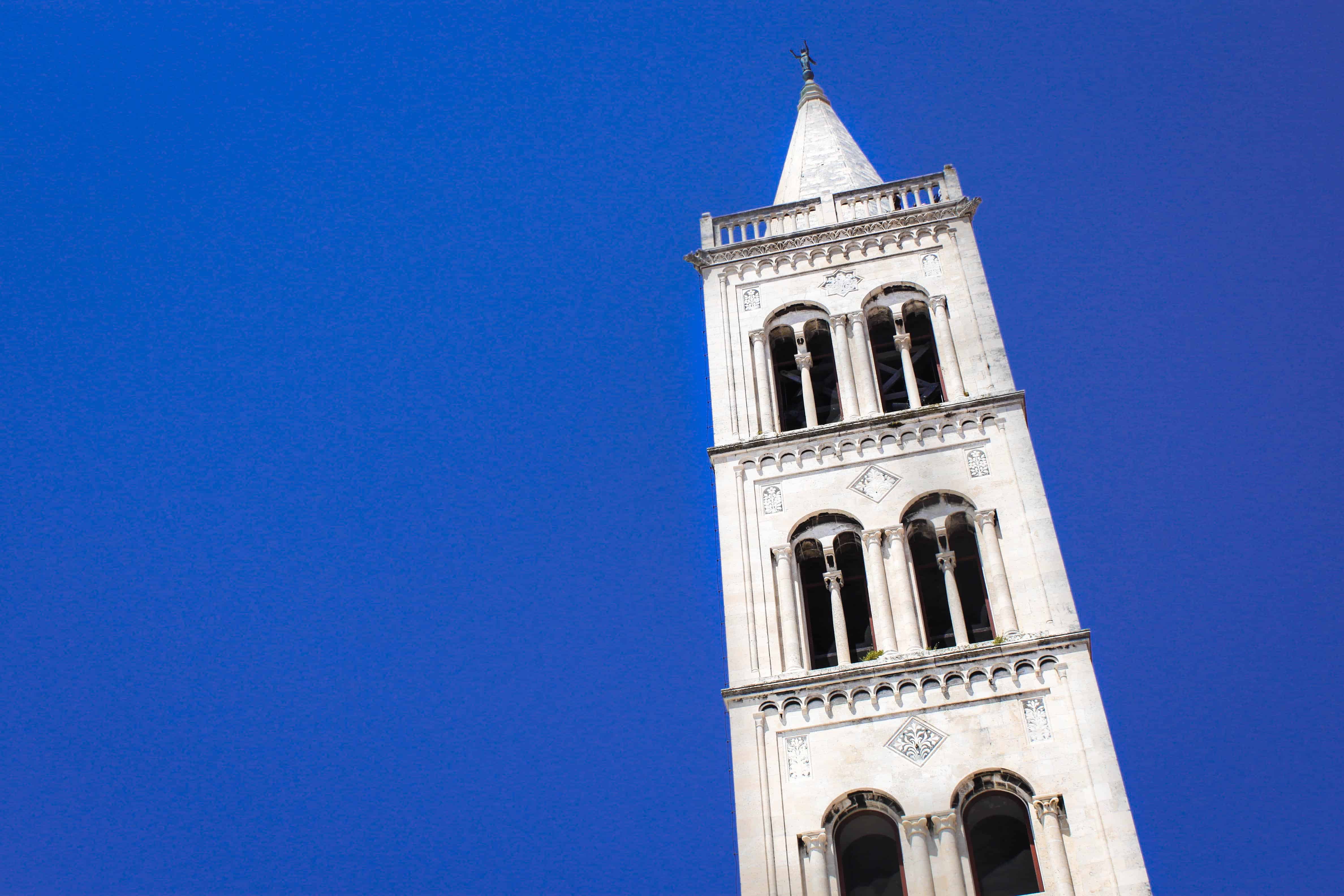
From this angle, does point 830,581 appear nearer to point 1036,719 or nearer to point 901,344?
point 1036,719

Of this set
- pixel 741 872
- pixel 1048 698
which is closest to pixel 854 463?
pixel 1048 698

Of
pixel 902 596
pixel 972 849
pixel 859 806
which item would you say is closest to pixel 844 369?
pixel 902 596

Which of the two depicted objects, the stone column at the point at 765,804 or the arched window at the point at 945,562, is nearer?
the stone column at the point at 765,804

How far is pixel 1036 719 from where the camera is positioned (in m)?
30.0

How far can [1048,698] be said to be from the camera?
30.3 m

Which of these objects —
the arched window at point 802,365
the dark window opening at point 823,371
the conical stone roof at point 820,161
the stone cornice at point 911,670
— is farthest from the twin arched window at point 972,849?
the conical stone roof at point 820,161

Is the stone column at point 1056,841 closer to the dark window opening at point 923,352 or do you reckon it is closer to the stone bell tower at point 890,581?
the stone bell tower at point 890,581

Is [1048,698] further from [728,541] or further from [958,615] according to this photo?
[728,541]

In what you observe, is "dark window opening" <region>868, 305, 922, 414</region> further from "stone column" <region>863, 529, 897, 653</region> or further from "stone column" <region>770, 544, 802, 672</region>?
"stone column" <region>770, 544, 802, 672</region>

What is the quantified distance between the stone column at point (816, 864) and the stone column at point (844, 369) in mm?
9906

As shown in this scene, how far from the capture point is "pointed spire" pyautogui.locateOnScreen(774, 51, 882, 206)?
4403 cm

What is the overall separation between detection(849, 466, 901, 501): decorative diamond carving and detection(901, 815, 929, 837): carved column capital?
7327 millimetres

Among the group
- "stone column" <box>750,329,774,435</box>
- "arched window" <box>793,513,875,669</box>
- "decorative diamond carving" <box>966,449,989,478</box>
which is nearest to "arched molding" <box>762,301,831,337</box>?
"stone column" <box>750,329,774,435</box>

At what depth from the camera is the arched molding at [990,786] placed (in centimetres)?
2922
